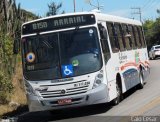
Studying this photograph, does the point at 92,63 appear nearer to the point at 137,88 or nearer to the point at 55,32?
the point at 55,32

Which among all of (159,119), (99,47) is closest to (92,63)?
(99,47)

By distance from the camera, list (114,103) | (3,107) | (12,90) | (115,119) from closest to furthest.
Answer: (115,119)
(114,103)
(3,107)
(12,90)

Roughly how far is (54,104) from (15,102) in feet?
15.3

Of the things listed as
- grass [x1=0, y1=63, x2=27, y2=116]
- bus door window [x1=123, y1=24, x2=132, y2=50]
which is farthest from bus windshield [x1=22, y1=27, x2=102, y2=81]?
bus door window [x1=123, y1=24, x2=132, y2=50]

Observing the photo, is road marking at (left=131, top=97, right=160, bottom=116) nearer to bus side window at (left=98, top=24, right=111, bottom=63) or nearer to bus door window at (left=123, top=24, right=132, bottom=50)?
bus side window at (left=98, top=24, right=111, bottom=63)

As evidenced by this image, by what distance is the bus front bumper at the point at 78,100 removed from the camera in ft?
46.7

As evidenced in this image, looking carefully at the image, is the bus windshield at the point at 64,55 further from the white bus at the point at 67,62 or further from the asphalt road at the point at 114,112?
the asphalt road at the point at 114,112

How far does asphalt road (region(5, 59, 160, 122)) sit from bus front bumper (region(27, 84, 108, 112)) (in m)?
0.42

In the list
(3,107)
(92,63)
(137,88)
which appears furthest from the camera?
(137,88)

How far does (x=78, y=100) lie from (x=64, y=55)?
4.38ft

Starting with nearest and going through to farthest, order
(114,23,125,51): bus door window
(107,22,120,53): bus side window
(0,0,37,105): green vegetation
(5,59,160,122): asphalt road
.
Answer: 1. (5,59,160,122): asphalt road
2. (107,22,120,53): bus side window
3. (114,23,125,51): bus door window
4. (0,0,37,105): green vegetation

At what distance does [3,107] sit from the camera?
1798cm

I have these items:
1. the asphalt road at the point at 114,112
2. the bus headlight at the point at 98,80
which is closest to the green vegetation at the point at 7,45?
the asphalt road at the point at 114,112

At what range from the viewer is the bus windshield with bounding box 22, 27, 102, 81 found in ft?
47.3
